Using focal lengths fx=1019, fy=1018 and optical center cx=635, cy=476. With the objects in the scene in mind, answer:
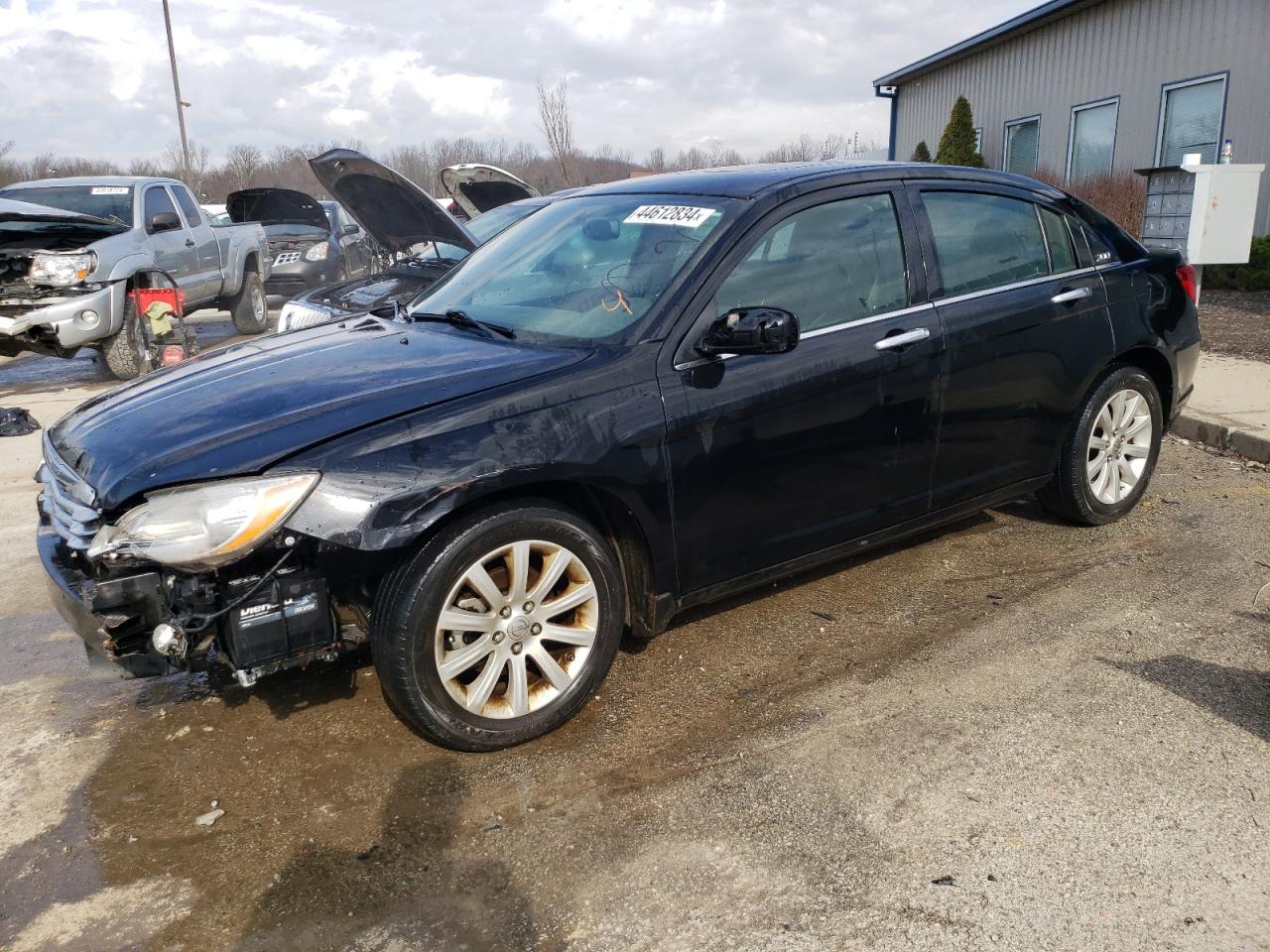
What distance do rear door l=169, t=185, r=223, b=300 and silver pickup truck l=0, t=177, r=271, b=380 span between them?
15mm

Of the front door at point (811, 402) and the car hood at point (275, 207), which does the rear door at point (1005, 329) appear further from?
the car hood at point (275, 207)

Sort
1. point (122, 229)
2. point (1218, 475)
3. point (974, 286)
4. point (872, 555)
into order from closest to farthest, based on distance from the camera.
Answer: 1. point (974, 286)
2. point (872, 555)
3. point (1218, 475)
4. point (122, 229)

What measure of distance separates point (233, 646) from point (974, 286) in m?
3.05

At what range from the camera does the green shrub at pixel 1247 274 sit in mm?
13258

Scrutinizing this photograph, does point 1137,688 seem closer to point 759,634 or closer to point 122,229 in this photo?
point 759,634

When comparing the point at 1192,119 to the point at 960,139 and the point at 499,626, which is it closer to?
the point at 960,139

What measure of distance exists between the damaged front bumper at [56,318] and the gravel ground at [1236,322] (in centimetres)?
1019

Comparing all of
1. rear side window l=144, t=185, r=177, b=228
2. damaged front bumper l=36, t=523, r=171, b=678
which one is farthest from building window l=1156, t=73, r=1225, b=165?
damaged front bumper l=36, t=523, r=171, b=678

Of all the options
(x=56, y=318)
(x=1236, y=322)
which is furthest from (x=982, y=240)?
(x=1236, y=322)

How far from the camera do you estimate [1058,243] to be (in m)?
4.52

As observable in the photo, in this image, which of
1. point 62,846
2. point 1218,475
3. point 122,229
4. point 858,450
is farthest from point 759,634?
point 122,229

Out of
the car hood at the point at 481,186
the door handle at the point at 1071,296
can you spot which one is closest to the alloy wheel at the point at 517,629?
the door handle at the point at 1071,296

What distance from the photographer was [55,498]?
310 centimetres

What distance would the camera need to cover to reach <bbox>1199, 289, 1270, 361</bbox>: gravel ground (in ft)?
30.5
